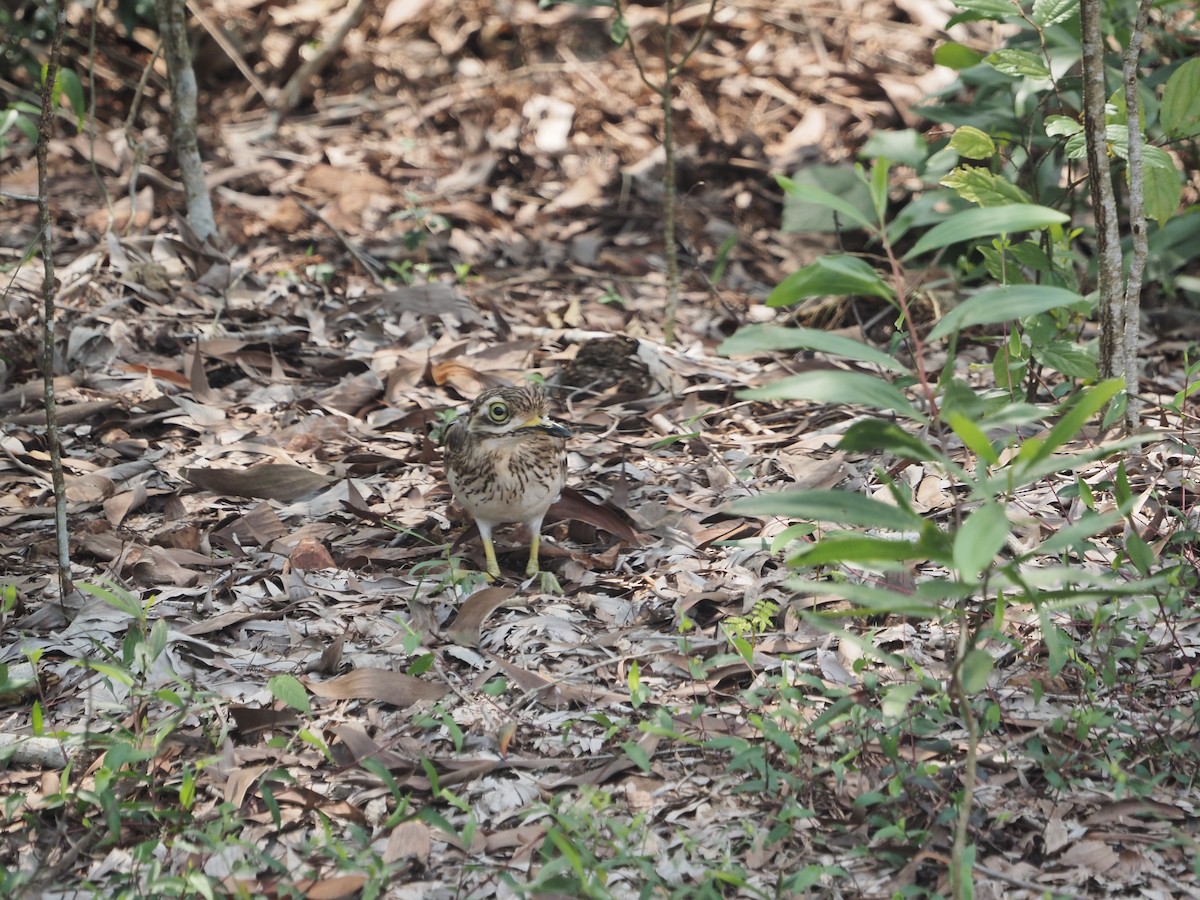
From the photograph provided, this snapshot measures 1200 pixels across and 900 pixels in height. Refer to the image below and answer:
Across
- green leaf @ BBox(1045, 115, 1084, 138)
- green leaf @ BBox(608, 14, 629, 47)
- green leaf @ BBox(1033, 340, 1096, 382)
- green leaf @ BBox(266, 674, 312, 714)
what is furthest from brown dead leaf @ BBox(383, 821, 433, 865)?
green leaf @ BBox(608, 14, 629, 47)

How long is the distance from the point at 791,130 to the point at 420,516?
4978 millimetres

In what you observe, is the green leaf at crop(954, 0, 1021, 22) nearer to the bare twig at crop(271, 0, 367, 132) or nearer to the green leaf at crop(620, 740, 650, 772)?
the green leaf at crop(620, 740, 650, 772)

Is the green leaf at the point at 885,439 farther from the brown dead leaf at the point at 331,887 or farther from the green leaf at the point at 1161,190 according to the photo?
the green leaf at the point at 1161,190

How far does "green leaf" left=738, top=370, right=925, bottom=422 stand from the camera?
247 cm

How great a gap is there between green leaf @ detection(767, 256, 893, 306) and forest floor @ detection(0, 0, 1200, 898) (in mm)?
842

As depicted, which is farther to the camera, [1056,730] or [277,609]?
[277,609]

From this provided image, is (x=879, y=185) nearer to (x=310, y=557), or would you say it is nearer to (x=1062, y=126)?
(x=1062, y=126)

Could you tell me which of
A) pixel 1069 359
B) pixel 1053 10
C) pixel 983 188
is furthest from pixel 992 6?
pixel 1069 359

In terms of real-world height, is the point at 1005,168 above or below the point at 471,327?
above

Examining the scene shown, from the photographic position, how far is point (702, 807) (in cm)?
320

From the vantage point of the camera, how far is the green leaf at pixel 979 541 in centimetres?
231

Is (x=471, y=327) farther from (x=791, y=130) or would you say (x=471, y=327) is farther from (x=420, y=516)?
(x=791, y=130)

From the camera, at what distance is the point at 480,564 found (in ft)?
15.5

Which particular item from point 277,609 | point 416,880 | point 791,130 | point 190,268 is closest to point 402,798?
point 416,880
